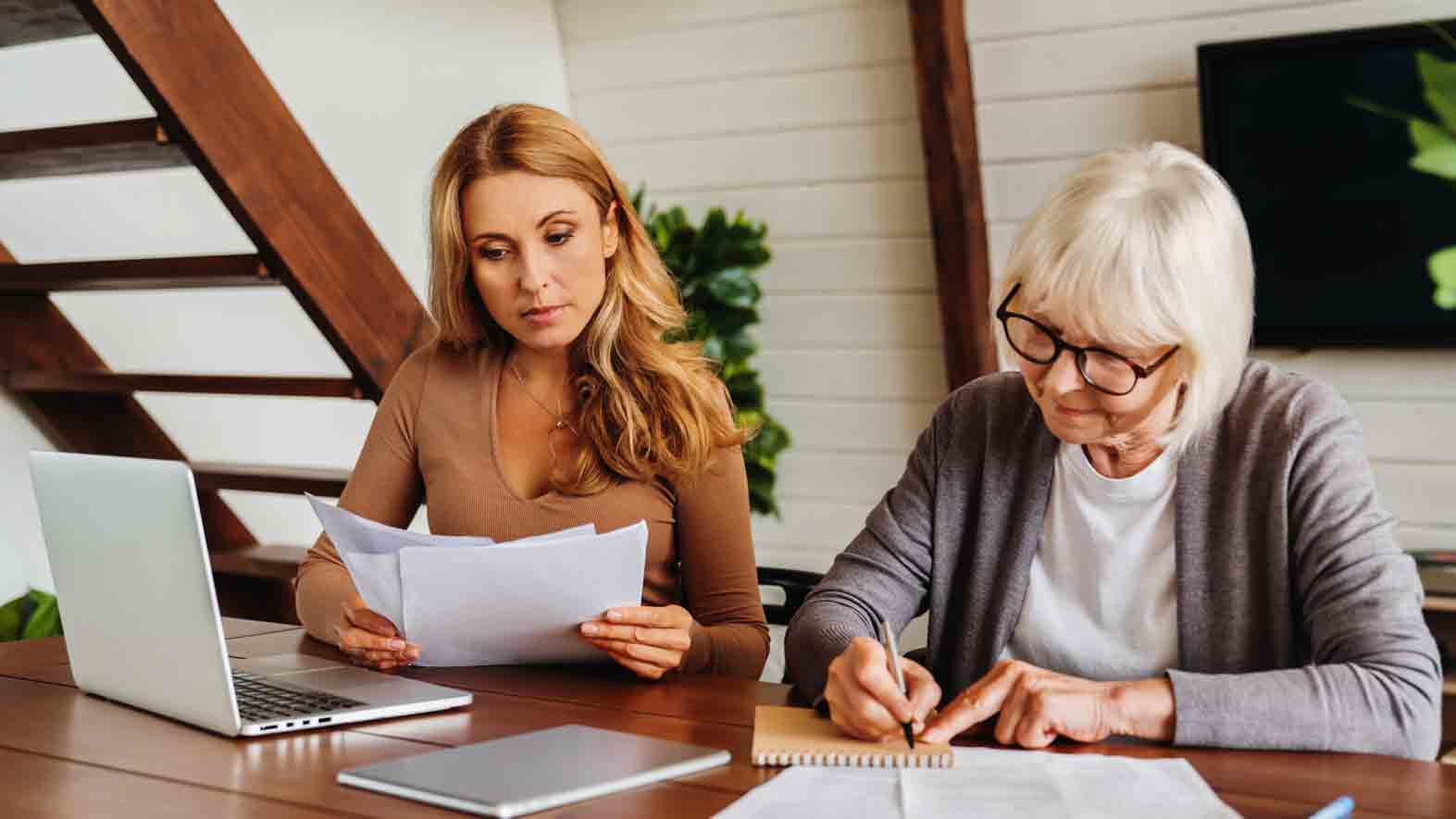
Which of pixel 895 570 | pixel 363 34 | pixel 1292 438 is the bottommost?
pixel 895 570

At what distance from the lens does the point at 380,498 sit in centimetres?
215

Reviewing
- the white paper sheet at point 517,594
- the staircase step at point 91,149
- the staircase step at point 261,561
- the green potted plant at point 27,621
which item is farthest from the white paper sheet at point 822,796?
the green potted plant at point 27,621

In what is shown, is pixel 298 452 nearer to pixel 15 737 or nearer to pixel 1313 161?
pixel 15 737

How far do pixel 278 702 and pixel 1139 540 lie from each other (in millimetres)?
934

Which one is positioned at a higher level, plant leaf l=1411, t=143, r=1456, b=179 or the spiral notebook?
plant leaf l=1411, t=143, r=1456, b=179

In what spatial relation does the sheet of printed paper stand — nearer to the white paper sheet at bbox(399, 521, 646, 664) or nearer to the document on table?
the white paper sheet at bbox(399, 521, 646, 664)

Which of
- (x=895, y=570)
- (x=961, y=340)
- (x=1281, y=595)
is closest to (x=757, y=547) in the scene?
(x=961, y=340)

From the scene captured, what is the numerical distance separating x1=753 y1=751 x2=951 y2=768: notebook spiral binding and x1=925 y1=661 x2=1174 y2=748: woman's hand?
63 millimetres

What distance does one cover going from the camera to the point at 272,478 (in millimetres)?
2957

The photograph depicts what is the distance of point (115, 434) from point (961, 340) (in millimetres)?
2013

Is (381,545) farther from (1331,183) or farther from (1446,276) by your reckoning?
(1331,183)

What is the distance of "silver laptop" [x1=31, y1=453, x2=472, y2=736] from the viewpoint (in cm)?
147

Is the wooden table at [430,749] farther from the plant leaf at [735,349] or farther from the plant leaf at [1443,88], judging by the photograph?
the plant leaf at [735,349]

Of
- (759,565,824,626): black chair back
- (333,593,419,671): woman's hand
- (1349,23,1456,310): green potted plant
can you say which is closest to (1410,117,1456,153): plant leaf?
(1349,23,1456,310): green potted plant
